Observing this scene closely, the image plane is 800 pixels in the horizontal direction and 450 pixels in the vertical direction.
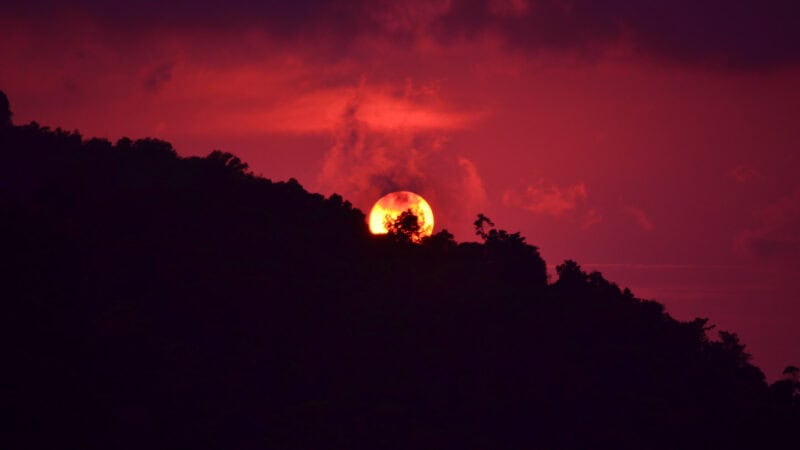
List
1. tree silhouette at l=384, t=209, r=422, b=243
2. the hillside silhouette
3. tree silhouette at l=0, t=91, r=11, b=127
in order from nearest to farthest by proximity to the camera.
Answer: the hillside silhouette
tree silhouette at l=384, t=209, r=422, b=243
tree silhouette at l=0, t=91, r=11, b=127

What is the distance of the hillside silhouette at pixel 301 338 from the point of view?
52344mm

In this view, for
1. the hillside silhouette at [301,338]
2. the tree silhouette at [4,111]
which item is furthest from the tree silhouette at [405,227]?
the tree silhouette at [4,111]

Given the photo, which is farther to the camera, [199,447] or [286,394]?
[286,394]

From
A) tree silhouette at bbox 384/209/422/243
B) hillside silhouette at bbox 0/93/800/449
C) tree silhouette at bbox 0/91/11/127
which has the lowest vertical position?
hillside silhouette at bbox 0/93/800/449

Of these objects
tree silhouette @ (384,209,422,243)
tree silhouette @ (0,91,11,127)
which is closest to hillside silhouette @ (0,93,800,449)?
tree silhouette @ (384,209,422,243)

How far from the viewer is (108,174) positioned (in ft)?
273

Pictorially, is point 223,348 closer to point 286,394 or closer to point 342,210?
point 286,394

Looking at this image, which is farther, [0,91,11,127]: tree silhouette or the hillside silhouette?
[0,91,11,127]: tree silhouette

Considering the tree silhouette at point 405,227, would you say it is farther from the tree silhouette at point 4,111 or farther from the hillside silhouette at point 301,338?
the tree silhouette at point 4,111

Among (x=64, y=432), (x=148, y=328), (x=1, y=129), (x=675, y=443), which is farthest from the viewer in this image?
(x=1, y=129)

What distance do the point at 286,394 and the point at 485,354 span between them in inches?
505

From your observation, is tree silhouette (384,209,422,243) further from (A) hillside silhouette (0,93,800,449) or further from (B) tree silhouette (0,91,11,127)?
(B) tree silhouette (0,91,11,127)

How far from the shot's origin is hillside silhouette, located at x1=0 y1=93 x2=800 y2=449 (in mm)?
52344

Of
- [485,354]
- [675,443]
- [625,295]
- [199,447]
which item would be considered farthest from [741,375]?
[199,447]
